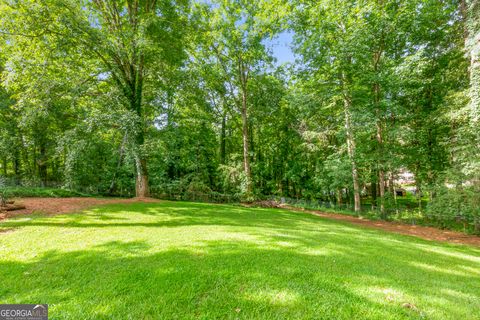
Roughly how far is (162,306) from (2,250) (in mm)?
4299

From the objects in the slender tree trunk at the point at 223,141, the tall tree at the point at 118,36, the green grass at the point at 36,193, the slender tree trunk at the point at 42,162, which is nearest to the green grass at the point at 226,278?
the tall tree at the point at 118,36

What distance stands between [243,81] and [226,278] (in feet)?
53.4

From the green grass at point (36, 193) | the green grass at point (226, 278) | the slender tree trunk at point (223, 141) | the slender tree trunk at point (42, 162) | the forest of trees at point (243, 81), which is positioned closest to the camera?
the green grass at point (226, 278)

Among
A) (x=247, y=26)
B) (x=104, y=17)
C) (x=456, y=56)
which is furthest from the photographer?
(x=247, y=26)

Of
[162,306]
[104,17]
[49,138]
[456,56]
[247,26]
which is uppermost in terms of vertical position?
[247,26]

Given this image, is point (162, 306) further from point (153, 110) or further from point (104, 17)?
point (104, 17)

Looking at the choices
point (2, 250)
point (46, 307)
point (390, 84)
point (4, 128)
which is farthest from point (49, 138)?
point (390, 84)

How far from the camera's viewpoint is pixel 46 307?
2246 millimetres

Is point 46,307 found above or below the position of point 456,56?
below

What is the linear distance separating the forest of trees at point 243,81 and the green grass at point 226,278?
225 inches

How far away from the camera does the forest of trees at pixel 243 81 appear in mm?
9156

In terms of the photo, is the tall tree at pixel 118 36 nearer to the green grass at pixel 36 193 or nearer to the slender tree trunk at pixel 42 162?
the green grass at pixel 36 193

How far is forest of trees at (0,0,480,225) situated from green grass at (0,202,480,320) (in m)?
5.72

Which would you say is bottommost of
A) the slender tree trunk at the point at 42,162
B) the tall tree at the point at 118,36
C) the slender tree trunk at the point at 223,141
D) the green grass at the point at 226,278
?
the green grass at the point at 226,278
